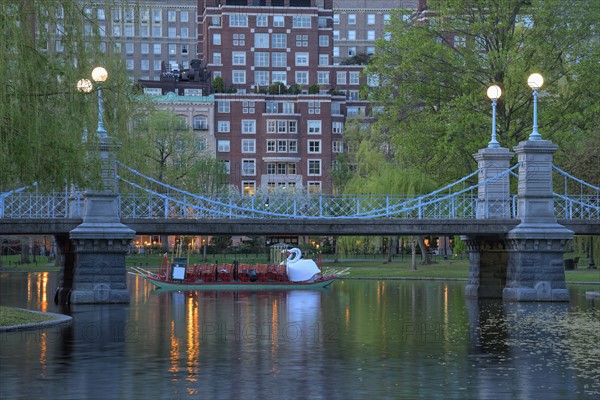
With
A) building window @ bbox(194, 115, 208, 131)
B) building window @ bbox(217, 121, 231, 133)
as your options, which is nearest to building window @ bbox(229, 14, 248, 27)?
building window @ bbox(194, 115, 208, 131)

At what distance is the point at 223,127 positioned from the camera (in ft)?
457

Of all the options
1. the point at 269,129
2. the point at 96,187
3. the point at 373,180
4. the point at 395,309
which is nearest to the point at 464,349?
the point at 96,187

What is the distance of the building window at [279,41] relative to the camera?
148m

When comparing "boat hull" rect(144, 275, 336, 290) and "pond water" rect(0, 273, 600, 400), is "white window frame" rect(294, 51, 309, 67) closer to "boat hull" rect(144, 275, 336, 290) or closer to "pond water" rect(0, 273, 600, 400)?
"boat hull" rect(144, 275, 336, 290)

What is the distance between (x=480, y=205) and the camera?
47562 mm

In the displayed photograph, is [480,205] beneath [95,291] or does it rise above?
above

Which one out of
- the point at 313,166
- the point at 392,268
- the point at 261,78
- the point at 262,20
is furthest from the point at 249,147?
the point at 392,268

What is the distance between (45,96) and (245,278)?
111 ft

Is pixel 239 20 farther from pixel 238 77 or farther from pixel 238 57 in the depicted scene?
pixel 238 77

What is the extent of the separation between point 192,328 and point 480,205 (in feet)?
57.8

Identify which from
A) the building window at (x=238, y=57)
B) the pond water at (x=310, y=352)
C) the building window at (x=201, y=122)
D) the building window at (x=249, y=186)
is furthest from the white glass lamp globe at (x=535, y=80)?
the building window at (x=238, y=57)

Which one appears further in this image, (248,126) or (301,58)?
(301,58)

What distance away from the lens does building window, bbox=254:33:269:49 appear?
147750 mm

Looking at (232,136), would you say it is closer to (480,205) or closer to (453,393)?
(480,205)
